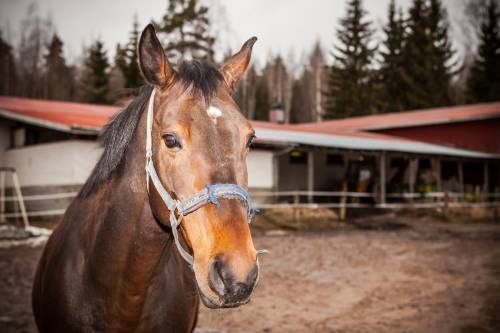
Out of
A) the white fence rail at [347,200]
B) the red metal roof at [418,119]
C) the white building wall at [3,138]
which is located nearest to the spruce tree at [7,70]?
the white building wall at [3,138]

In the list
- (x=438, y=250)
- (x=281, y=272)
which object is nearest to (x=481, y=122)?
(x=438, y=250)

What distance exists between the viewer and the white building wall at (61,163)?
1330cm

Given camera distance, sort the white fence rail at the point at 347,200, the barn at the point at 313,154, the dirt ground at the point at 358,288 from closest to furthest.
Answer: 1. the dirt ground at the point at 358,288
2. the barn at the point at 313,154
3. the white fence rail at the point at 347,200

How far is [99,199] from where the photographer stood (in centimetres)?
241

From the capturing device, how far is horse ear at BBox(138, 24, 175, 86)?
1.92 m

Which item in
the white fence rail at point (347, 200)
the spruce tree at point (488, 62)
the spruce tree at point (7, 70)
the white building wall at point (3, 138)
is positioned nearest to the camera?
the white fence rail at point (347, 200)

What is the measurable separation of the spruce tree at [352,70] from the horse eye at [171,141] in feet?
132

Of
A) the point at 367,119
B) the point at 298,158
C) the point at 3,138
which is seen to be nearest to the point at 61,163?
the point at 3,138

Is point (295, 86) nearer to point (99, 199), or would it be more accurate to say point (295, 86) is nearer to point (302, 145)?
point (302, 145)

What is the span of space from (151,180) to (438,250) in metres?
9.03

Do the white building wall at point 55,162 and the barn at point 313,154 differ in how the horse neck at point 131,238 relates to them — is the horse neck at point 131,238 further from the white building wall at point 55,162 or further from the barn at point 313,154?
the white building wall at point 55,162

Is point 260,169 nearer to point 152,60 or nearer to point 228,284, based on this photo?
point 152,60

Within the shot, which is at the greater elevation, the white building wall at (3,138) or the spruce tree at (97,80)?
the spruce tree at (97,80)

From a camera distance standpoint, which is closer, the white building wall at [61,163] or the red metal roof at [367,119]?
the white building wall at [61,163]
